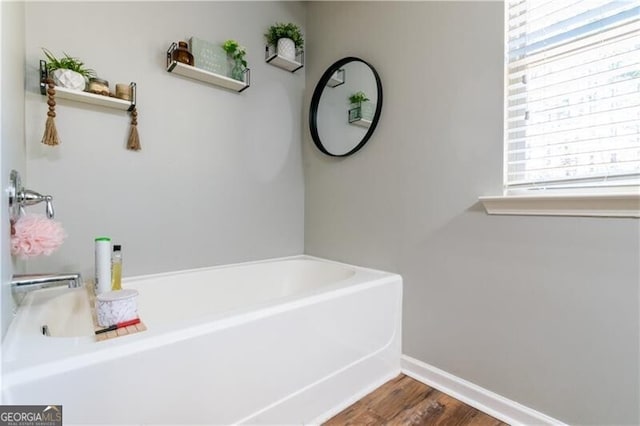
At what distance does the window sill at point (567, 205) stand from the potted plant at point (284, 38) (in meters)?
1.63

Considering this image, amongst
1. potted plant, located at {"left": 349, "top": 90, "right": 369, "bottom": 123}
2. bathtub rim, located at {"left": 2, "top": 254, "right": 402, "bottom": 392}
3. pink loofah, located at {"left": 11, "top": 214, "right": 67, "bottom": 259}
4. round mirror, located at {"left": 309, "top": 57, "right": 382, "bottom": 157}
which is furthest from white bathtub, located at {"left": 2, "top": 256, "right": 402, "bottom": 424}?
potted plant, located at {"left": 349, "top": 90, "right": 369, "bottom": 123}

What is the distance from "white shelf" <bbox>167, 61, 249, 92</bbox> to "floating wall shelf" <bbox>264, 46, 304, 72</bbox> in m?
0.36

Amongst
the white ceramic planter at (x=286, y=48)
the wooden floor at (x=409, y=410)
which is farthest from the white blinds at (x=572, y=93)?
the white ceramic planter at (x=286, y=48)

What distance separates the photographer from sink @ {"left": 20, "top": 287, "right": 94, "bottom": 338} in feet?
3.54

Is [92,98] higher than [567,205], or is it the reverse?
[92,98]

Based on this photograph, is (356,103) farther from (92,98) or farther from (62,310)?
(62,310)

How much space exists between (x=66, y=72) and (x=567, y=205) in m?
2.17

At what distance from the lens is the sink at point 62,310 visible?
108cm

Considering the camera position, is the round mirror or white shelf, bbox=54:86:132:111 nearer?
white shelf, bbox=54:86:132:111

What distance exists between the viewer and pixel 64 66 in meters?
1.30

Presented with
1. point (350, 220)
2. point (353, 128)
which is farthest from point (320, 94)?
point (350, 220)

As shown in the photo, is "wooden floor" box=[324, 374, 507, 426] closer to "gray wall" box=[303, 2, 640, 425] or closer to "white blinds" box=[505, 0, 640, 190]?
"gray wall" box=[303, 2, 640, 425]

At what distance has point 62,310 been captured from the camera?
1.20 metres

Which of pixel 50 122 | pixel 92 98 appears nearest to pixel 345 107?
pixel 92 98
